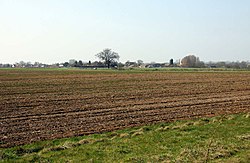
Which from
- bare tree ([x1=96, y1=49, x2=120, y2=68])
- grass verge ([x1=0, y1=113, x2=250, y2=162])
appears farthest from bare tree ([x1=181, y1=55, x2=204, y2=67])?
grass verge ([x1=0, y1=113, x2=250, y2=162])

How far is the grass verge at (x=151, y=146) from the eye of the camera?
920 centimetres

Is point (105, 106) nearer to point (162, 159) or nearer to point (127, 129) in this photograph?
point (127, 129)

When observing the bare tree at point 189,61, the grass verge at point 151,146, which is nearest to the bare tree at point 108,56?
the bare tree at point 189,61

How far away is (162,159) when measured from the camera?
29.6ft

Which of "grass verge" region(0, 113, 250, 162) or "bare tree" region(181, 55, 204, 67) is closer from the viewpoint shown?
"grass verge" region(0, 113, 250, 162)

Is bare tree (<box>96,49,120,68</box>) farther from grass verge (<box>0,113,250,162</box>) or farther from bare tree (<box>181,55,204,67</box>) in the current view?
grass verge (<box>0,113,250,162</box>)

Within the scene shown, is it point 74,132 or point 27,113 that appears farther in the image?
point 27,113

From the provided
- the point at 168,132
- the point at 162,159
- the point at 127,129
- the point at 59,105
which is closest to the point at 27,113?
the point at 59,105

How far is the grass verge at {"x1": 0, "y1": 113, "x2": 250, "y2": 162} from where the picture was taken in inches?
362

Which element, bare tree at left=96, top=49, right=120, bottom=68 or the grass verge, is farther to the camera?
bare tree at left=96, top=49, right=120, bottom=68

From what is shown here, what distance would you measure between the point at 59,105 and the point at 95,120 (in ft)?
21.0

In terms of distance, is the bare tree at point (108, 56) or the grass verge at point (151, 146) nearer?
the grass verge at point (151, 146)

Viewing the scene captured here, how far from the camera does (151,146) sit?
34.8ft

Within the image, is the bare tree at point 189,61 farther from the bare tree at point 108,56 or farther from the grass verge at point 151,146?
the grass verge at point 151,146
